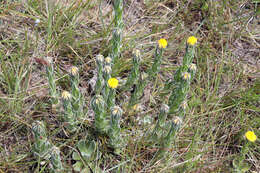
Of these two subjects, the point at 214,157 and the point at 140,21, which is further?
the point at 140,21

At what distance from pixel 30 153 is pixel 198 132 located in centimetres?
176

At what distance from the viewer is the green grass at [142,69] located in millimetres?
2863

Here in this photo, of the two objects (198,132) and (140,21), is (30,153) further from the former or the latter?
(140,21)

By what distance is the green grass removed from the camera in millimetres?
2863

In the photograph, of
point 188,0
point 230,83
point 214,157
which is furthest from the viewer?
point 188,0

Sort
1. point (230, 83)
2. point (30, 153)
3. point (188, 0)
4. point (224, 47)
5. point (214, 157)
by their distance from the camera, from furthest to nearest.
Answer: point (188, 0) < point (224, 47) < point (230, 83) < point (214, 157) < point (30, 153)

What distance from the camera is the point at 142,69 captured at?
359 centimetres

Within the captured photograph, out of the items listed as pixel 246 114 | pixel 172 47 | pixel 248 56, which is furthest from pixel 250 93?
pixel 172 47

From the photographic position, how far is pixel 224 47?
385cm

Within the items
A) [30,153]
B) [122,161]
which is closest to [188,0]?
[122,161]

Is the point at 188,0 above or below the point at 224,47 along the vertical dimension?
above

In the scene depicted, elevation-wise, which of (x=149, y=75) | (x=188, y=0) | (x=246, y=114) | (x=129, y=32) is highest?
(x=188, y=0)

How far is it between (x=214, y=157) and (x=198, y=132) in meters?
0.31

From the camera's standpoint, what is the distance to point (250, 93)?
334 centimetres
